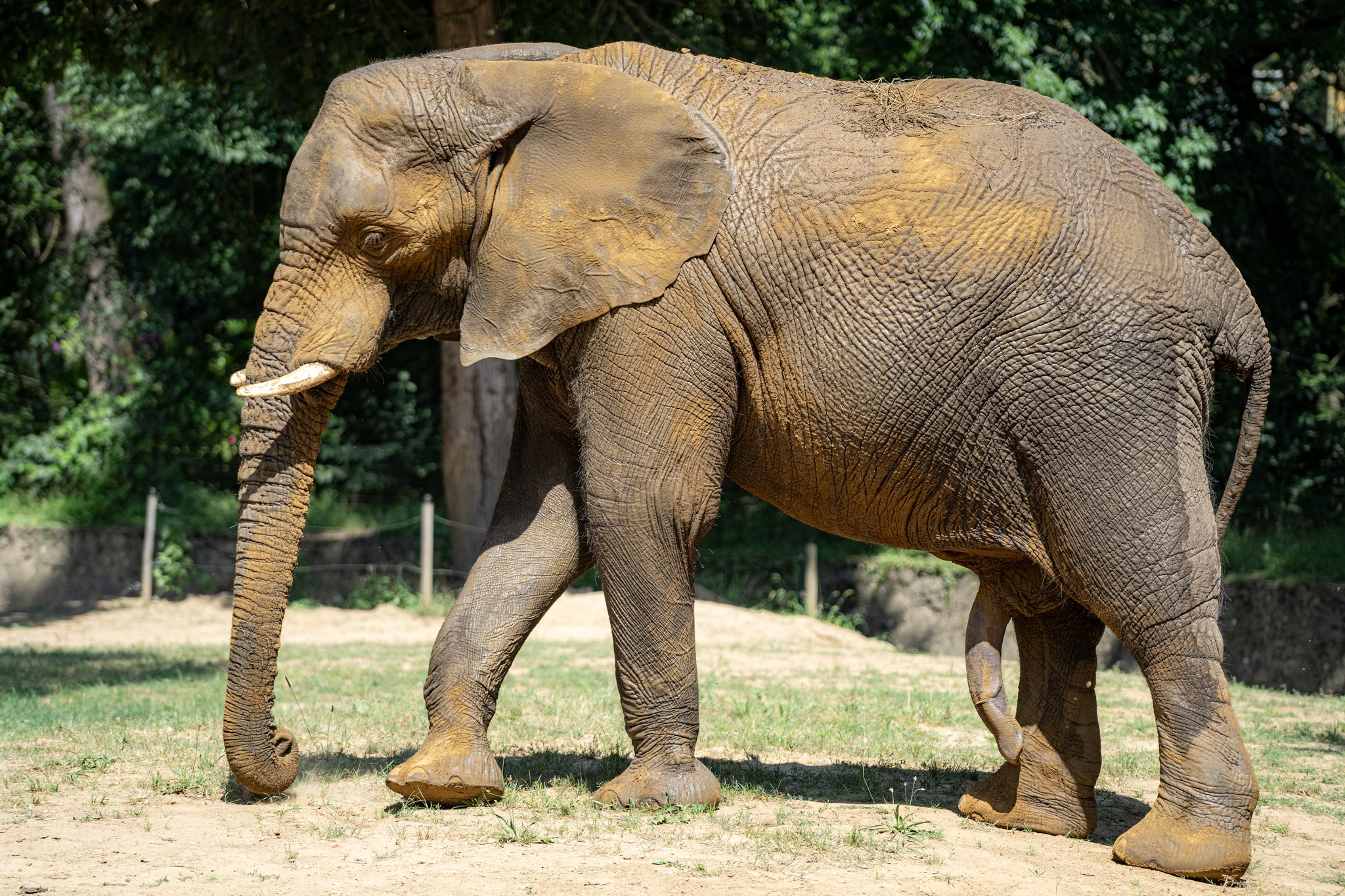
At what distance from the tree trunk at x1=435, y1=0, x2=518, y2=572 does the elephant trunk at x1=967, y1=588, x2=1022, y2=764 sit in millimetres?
10761

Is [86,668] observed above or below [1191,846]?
below

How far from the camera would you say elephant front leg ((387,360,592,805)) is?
5.90 m

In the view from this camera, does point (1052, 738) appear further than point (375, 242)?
Yes

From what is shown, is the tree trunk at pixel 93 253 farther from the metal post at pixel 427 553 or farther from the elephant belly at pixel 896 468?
the elephant belly at pixel 896 468

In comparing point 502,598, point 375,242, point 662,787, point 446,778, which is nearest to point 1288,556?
point 662,787

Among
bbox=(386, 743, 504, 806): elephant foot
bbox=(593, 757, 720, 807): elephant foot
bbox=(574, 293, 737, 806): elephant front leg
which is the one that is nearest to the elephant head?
bbox=(574, 293, 737, 806): elephant front leg

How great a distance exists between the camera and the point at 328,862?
16.2ft

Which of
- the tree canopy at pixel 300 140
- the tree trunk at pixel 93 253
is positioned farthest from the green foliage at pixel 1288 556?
the tree trunk at pixel 93 253

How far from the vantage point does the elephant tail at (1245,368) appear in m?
5.61

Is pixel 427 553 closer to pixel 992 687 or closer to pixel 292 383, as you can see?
pixel 292 383

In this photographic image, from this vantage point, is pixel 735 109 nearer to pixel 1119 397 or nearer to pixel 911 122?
pixel 911 122

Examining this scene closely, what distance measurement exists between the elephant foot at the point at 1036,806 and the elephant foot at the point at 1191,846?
1.99ft

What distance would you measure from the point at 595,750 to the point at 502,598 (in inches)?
65.1

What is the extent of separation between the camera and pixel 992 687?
5965mm
